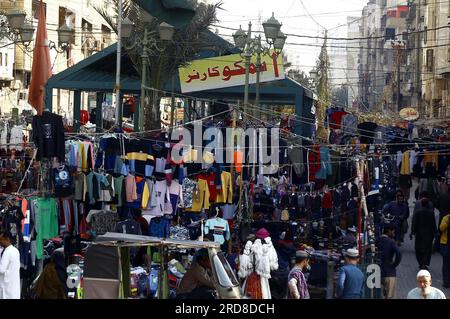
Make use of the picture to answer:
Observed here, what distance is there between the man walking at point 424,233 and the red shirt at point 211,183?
140 inches

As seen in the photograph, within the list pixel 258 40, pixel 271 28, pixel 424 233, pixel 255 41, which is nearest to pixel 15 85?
pixel 255 41

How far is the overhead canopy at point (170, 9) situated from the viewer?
7188 mm

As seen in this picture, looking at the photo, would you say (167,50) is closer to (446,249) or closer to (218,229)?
(218,229)

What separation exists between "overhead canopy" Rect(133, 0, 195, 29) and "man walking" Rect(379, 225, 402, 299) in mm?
9648

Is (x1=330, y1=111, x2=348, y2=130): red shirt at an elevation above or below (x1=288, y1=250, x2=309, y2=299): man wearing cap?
above

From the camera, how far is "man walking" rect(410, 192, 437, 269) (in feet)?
67.1

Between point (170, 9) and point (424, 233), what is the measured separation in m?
14.0

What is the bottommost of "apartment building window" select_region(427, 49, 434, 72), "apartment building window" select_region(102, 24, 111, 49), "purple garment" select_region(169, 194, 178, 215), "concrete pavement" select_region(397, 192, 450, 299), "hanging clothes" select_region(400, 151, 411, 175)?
"concrete pavement" select_region(397, 192, 450, 299)

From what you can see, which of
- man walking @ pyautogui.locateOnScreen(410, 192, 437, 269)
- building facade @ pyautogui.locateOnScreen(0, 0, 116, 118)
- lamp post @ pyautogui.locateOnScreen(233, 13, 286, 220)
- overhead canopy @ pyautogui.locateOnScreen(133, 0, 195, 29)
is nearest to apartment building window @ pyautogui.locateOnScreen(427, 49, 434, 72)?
building facade @ pyautogui.locateOnScreen(0, 0, 116, 118)

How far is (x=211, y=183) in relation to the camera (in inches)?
842

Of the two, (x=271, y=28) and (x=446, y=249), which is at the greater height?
(x=271, y=28)

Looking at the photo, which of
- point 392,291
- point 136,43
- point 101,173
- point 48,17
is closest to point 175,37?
point 136,43

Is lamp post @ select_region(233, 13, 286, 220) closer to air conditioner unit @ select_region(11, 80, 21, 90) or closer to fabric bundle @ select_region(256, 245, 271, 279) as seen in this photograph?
fabric bundle @ select_region(256, 245, 271, 279)

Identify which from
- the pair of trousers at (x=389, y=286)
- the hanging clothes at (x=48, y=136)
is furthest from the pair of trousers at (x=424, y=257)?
the hanging clothes at (x=48, y=136)
